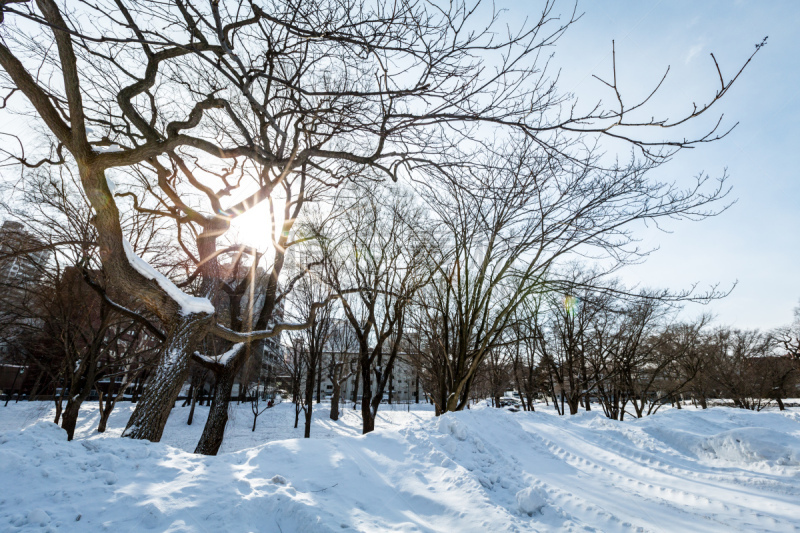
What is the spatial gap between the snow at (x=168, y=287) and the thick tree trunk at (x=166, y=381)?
0.36 ft

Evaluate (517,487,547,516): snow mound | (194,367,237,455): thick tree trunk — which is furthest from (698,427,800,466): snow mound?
(194,367,237,455): thick tree trunk

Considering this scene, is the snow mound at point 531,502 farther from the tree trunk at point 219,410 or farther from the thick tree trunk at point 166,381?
the tree trunk at point 219,410

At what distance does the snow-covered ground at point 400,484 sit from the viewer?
2.35 metres

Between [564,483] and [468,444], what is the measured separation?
5.07 ft

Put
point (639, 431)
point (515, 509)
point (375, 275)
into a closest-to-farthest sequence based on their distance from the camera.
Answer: point (515, 509), point (639, 431), point (375, 275)

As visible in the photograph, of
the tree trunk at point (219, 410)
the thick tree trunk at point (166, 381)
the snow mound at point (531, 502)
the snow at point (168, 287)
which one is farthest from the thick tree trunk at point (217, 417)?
the snow mound at point (531, 502)

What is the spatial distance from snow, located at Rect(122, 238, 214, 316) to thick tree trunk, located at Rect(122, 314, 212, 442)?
109 millimetres

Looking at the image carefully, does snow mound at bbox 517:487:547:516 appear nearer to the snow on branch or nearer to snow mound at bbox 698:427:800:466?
the snow on branch

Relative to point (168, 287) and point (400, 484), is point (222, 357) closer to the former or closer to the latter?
point (168, 287)

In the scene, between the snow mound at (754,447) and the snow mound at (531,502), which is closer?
the snow mound at (531,502)

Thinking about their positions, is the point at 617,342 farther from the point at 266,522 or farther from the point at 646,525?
the point at 266,522

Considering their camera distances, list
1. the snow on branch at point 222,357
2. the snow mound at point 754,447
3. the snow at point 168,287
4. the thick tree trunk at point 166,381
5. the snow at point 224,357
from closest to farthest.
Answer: the thick tree trunk at point 166,381 < the snow at point 168,287 < the snow on branch at point 222,357 < the snow at point 224,357 < the snow mound at point 754,447

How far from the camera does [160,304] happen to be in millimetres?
4949

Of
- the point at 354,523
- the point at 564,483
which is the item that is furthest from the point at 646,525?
the point at 354,523
